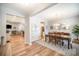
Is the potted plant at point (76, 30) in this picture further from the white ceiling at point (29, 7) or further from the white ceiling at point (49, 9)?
the white ceiling at point (29, 7)

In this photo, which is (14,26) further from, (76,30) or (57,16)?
(76,30)

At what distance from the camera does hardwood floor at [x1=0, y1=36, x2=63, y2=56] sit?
184 cm

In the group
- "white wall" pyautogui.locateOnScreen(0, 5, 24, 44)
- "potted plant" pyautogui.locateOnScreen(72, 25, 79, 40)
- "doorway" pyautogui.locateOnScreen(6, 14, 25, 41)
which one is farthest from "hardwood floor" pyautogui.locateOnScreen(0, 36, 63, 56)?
"potted plant" pyautogui.locateOnScreen(72, 25, 79, 40)

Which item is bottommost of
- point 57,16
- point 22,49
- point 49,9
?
point 22,49

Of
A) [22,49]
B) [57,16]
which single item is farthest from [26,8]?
[22,49]

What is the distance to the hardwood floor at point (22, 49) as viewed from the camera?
1.84 metres

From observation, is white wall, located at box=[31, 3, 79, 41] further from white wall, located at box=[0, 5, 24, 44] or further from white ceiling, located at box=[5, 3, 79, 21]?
white wall, located at box=[0, 5, 24, 44]

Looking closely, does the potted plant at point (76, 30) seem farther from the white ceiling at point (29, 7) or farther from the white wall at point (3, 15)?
the white wall at point (3, 15)

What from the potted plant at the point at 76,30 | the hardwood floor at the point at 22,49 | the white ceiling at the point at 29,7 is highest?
the white ceiling at the point at 29,7

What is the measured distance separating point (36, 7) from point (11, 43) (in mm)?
944

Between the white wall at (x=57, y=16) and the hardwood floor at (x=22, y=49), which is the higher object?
the white wall at (x=57, y=16)

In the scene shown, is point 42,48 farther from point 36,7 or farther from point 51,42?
point 36,7

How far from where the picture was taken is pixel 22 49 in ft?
6.14

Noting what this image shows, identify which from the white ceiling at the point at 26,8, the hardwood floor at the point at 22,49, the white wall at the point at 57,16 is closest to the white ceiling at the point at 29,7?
the white ceiling at the point at 26,8
